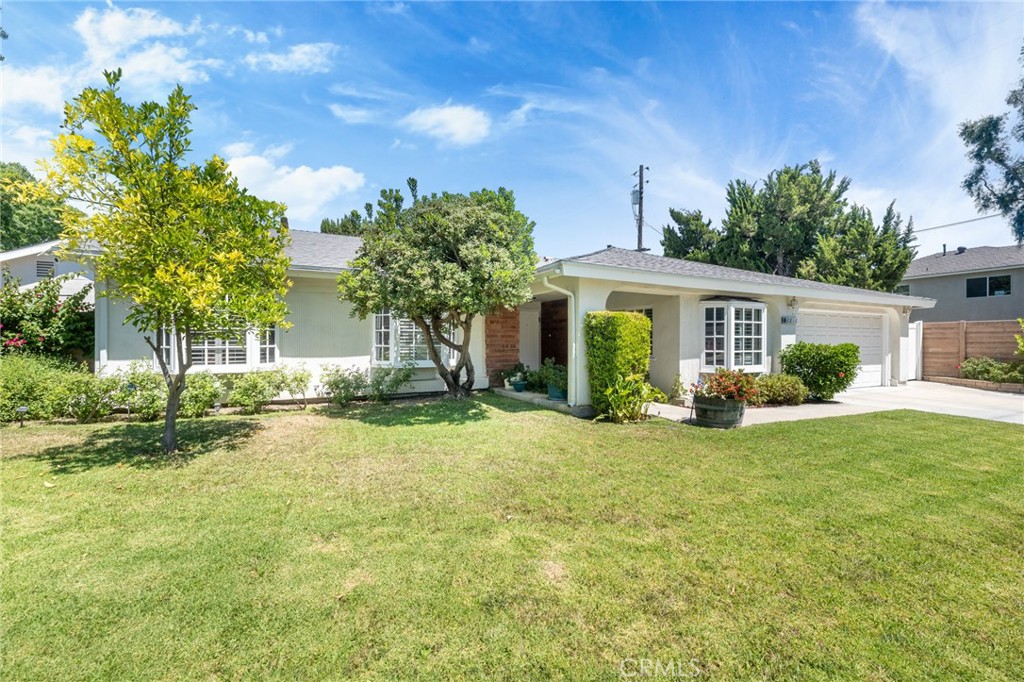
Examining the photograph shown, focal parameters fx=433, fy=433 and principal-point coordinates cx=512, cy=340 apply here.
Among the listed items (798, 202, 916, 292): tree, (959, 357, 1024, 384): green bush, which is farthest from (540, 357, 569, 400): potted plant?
(798, 202, 916, 292): tree

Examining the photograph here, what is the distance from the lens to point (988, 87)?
671 inches

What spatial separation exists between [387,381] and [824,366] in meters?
10.2

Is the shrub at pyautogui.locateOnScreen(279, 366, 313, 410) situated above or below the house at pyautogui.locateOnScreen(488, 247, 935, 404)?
A: below

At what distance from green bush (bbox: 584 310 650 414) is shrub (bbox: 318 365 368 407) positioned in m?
5.13

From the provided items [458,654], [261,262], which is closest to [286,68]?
[261,262]

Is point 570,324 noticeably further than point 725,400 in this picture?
Yes

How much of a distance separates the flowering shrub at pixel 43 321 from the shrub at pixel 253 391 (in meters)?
3.23

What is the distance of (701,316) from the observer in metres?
10.2

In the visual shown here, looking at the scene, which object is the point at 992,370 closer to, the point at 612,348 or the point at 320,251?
the point at 612,348

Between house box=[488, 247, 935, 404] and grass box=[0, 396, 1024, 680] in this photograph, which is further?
house box=[488, 247, 935, 404]

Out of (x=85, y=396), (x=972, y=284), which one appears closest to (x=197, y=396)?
(x=85, y=396)

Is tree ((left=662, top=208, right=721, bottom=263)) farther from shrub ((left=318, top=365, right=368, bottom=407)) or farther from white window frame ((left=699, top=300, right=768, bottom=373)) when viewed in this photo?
shrub ((left=318, top=365, right=368, bottom=407))

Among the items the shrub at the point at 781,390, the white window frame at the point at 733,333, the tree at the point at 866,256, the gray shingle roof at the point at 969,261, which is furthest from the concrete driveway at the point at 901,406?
the gray shingle roof at the point at 969,261

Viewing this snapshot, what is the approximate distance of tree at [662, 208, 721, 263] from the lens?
78.1 ft
